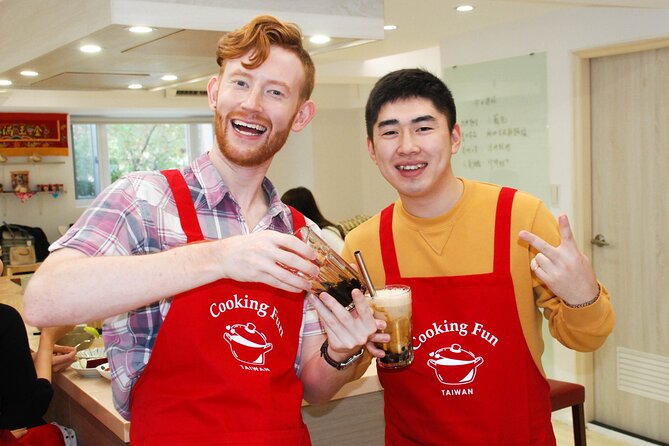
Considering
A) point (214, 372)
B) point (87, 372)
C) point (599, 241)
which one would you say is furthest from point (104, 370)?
point (599, 241)

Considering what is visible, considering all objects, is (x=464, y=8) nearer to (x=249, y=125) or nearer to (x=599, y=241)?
(x=599, y=241)

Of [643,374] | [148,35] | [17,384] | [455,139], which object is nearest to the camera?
[455,139]

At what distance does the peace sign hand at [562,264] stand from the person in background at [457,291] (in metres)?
0.07

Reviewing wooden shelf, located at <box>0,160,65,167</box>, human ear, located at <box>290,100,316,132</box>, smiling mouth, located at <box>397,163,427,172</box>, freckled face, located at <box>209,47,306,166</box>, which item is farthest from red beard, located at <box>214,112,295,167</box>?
wooden shelf, located at <box>0,160,65,167</box>

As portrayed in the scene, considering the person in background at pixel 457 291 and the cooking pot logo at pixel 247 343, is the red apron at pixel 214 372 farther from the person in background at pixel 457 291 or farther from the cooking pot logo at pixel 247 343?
the person in background at pixel 457 291

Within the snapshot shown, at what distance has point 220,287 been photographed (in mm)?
1481

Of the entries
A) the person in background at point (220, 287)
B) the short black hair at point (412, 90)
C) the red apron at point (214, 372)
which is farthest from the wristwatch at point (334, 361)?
the short black hair at point (412, 90)

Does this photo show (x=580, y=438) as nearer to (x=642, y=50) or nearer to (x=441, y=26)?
(x=642, y=50)

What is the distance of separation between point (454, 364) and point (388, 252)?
350mm

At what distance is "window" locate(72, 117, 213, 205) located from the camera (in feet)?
27.7

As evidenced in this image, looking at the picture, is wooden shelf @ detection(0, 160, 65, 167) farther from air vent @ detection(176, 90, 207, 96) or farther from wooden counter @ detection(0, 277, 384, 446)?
wooden counter @ detection(0, 277, 384, 446)

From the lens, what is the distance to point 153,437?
144cm

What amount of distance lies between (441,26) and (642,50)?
1356 mm

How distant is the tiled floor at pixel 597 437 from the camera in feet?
14.7
